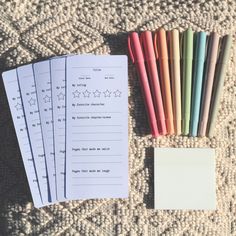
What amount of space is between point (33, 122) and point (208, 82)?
0.92ft

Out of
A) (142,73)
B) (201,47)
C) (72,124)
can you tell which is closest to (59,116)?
(72,124)

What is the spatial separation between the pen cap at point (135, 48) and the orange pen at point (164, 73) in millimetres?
27

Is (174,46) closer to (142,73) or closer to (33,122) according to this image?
(142,73)

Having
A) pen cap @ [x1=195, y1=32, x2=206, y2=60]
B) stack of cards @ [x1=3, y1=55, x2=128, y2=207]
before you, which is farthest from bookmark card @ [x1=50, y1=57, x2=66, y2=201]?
pen cap @ [x1=195, y1=32, x2=206, y2=60]

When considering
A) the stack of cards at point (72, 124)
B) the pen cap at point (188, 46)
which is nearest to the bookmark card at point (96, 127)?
the stack of cards at point (72, 124)

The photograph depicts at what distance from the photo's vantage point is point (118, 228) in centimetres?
82

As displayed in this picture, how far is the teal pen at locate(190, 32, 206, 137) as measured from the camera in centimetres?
83

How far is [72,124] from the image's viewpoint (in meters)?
0.82

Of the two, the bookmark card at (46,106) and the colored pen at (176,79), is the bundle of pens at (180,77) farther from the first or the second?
the bookmark card at (46,106)

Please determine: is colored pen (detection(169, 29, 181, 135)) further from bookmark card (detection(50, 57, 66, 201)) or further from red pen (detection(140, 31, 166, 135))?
bookmark card (detection(50, 57, 66, 201))

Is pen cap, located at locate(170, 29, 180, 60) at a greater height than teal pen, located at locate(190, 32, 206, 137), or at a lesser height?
greater

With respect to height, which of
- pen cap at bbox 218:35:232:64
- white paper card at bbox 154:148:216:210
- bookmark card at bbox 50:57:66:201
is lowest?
white paper card at bbox 154:148:216:210

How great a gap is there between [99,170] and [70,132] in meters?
0.07

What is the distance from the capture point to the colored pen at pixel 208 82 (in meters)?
0.83
